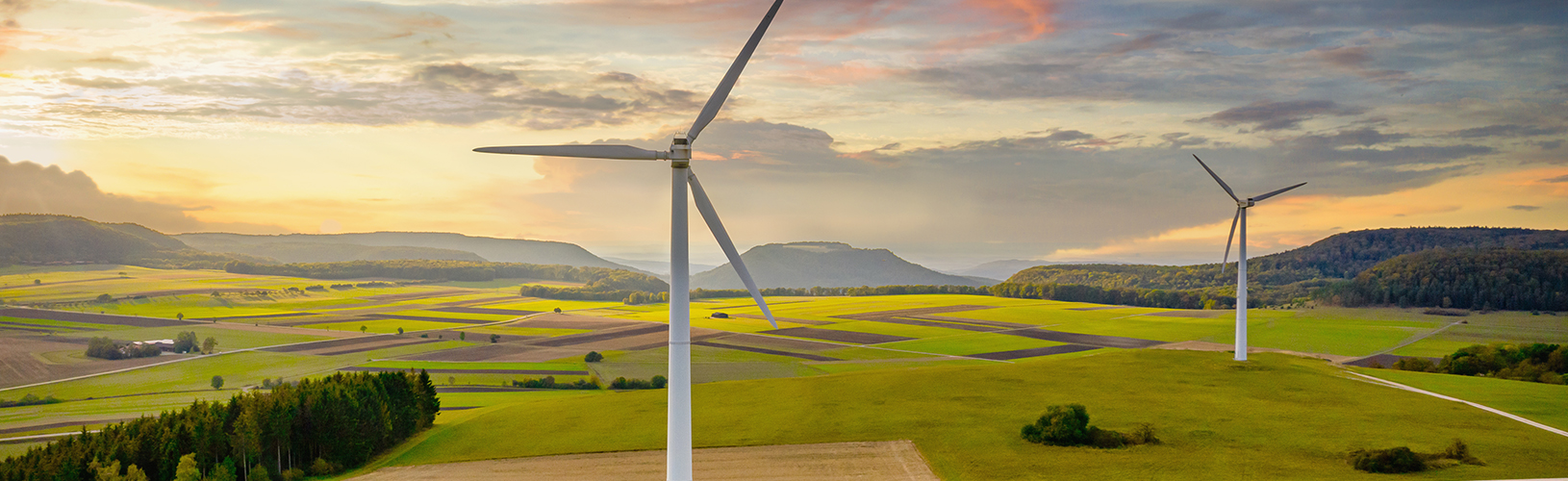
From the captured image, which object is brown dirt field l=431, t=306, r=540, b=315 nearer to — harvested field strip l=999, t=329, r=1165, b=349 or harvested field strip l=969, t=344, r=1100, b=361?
harvested field strip l=999, t=329, r=1165, b=349

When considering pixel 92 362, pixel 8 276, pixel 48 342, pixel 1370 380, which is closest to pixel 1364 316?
pixel 1370 380

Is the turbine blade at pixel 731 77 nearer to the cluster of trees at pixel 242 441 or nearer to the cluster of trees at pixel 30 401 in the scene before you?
the cluster of trees at pixel 242 441

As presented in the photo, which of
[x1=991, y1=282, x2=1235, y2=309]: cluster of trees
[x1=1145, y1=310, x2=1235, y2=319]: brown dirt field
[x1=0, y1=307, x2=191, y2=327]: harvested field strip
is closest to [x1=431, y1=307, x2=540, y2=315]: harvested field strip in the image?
[x1=0, y1=307, x2=191, y2=327]: harvested field strip

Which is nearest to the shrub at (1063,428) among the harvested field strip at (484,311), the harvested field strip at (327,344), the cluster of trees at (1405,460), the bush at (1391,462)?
the cluster of trees at (1405,460)

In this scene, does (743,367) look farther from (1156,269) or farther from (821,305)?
(1156,269)

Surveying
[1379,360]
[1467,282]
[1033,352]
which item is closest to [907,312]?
[1033,352]
